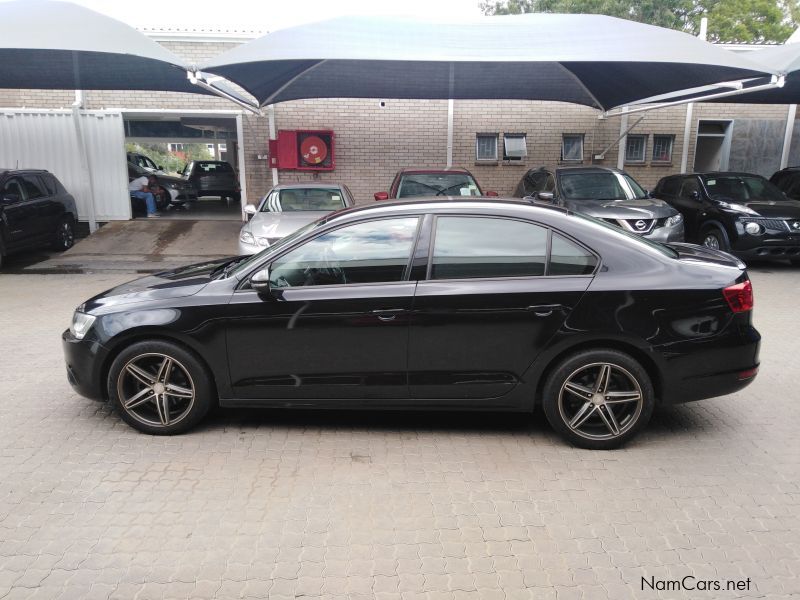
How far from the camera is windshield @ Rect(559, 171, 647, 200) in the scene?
1041cm

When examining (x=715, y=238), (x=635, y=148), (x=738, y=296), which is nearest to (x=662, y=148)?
(x=635, y=148)

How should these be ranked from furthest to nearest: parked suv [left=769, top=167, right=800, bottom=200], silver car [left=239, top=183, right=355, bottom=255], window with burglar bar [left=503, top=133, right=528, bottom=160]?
window with burglar bar [left=503, top=133, right=528, bottom=160] → parked suv [left=769, top=167, right=800, bottom=200] → silver car [left=239, top=183, right=355, bottom=255]

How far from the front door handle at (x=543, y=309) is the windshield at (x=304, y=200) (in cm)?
624

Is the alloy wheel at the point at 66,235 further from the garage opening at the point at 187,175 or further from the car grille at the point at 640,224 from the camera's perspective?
the car grille at the point at 640,224

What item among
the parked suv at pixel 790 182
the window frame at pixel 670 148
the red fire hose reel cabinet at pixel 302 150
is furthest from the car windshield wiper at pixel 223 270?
the window frame at pixel 670 148

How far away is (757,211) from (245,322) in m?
9.64

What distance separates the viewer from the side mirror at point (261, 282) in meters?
3.89

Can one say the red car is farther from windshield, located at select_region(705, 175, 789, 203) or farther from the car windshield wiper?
the car windshield wiper

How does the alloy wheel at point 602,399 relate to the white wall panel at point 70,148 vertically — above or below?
below

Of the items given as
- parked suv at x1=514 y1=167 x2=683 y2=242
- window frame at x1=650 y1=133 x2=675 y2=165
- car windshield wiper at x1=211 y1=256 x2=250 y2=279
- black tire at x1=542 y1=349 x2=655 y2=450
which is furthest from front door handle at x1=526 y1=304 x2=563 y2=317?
window frame at x1=650 y1=133 x2=675 y2=165

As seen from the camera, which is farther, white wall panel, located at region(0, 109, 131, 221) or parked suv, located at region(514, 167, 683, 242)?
white wall panel, located at region(0, 109, 131, 221)

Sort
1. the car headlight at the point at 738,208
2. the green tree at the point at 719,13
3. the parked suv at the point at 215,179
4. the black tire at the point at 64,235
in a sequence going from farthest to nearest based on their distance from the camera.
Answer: the green tree at the point at 719,13
the parked suv at the point at 215,179
the black tire at the point at 64,235
the car headlight at the point at 738,208

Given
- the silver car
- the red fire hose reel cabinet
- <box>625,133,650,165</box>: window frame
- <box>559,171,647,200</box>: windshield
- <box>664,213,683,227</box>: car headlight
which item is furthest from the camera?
<box>625,133,650,165</box>: window frame

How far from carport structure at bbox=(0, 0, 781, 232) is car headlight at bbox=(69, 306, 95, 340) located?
214 inches
